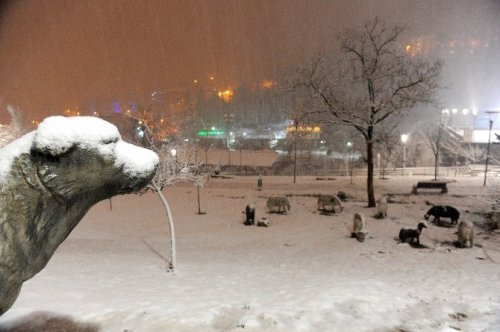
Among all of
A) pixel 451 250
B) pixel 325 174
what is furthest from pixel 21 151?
pixel 325 174

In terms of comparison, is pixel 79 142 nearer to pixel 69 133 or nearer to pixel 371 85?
pixel 69 133

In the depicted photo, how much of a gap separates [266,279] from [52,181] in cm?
851

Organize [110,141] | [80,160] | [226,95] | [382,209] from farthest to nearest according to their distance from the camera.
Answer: [226,95]
[382,209]
[110,141]
[80,160]

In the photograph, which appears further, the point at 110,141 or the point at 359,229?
the point at 359,229

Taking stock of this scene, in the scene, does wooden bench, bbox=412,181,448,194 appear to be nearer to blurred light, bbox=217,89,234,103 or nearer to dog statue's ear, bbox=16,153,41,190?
dog statue's ear, bbox=16,153,41,190

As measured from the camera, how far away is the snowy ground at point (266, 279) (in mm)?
7703

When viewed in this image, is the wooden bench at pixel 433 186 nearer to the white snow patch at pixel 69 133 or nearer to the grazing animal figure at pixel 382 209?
the grazing animal figure at pixel 382 209

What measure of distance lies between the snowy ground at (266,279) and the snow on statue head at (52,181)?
361 cm

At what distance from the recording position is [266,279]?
1123cm

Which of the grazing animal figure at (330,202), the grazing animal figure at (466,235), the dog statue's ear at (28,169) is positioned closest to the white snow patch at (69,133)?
the dog statue's ear at (28,169)

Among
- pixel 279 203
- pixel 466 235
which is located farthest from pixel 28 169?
pixel 279 203

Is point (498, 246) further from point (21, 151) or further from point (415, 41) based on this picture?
point (415, 41)

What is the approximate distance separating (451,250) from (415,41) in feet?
372

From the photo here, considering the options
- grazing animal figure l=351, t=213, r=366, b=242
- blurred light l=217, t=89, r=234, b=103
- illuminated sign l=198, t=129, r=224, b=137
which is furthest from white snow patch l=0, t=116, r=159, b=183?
blurred light l=217, t=89, r=234, b=103
